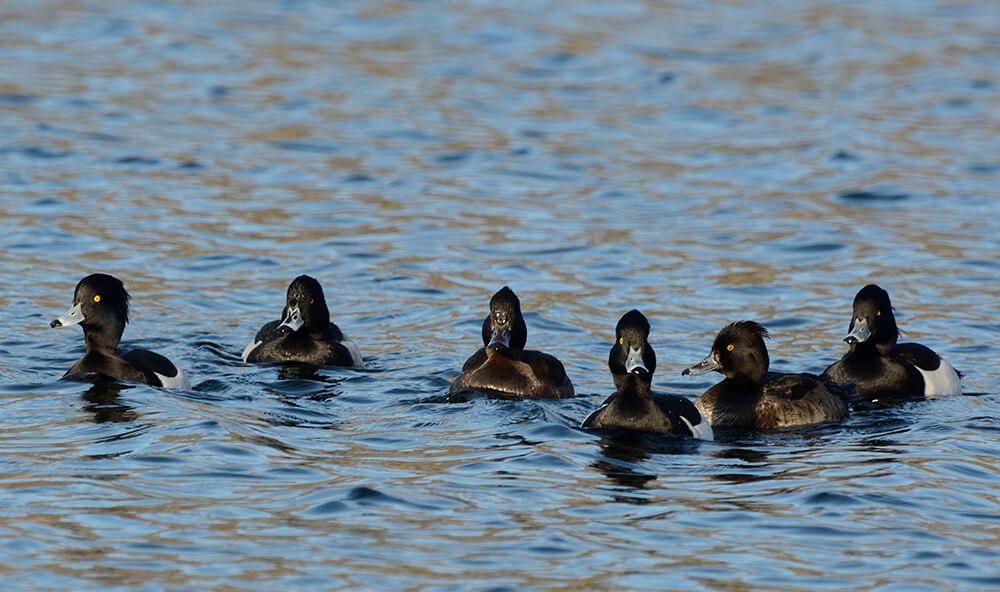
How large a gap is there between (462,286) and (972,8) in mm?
20179

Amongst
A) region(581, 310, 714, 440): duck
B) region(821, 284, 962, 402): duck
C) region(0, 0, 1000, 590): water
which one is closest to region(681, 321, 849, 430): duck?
region(0, 0, 1000, 590): water

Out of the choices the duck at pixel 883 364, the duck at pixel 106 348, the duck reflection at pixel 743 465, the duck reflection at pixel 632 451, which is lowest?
the duck reflection at pixel 743 465

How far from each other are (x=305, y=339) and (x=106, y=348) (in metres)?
2.04

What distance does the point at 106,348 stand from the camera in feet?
42.1

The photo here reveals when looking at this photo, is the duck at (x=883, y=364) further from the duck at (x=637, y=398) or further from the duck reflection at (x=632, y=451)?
the duck reflection at (x=632, y=451)

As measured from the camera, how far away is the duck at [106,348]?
12.7 metres

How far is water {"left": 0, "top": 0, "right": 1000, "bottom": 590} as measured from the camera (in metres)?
9.03

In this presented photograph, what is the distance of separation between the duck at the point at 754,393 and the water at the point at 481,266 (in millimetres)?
253

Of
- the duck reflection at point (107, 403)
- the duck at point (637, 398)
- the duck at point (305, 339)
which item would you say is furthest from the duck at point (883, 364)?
the duck reflection at point (107, 403)

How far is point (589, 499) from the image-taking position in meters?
9.84

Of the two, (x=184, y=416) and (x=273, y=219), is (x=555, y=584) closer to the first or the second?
(x=184, y=416)

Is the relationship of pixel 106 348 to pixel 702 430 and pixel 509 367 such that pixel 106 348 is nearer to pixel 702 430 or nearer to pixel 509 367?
pixel 509 367

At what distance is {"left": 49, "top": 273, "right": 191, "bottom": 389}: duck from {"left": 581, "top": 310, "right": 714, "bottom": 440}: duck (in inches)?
147

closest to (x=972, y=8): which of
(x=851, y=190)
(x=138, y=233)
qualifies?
(x=851, y=190)
